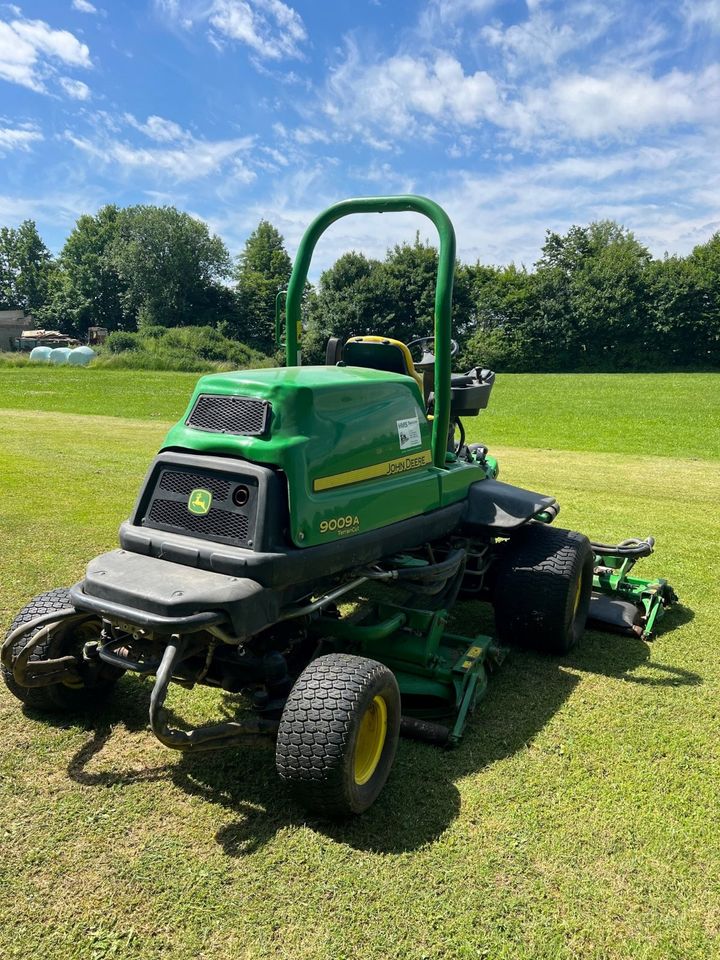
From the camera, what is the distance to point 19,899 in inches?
98.7

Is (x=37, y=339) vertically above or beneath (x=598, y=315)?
beneath

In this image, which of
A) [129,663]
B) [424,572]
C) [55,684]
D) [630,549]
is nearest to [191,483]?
[129,663]

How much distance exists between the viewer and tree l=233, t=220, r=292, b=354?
2117 inches

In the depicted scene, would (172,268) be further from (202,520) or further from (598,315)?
(202,520)

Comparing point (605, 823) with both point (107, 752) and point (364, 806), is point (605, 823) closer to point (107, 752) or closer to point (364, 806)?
point (364, 806)

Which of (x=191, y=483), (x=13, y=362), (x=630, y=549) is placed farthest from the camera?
(x=13, y=362)

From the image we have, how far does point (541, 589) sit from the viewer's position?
14.4 ft

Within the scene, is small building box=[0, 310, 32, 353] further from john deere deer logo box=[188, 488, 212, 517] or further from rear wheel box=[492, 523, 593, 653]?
john deere deer logo box=[188, 488, 212, 517]

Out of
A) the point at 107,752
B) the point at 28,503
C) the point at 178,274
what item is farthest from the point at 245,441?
the point at 178,274

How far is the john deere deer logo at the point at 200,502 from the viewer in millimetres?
3199

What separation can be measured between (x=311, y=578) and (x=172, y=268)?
5784 cm

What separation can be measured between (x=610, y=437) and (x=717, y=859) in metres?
14.3

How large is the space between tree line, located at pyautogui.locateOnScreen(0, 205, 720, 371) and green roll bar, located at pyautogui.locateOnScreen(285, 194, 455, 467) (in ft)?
96.8

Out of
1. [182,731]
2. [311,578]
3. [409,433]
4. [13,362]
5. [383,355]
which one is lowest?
[13,362]
